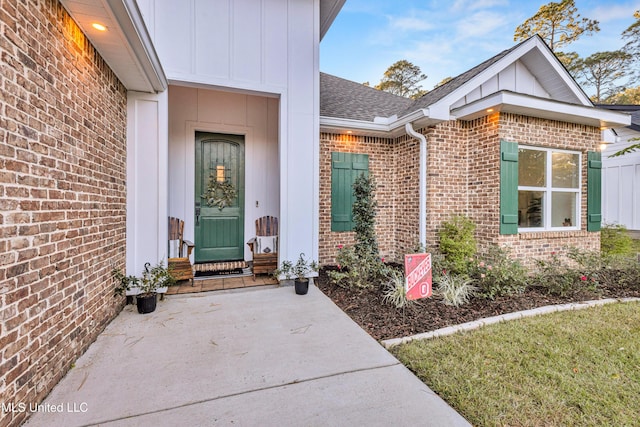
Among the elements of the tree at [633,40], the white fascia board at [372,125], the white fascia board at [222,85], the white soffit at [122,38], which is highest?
the tree at [633,40]

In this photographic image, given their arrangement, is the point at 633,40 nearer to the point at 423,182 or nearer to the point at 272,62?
the point at 423,182

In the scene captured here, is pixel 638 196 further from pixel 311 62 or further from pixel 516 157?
pixel 311 62

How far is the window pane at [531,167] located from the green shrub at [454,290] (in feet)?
7.75

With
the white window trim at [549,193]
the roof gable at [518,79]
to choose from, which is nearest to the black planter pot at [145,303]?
the roof gable at [518,79]

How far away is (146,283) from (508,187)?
18.1 feet

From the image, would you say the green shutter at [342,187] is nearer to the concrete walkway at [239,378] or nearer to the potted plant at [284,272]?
the potted plant at [284,272]

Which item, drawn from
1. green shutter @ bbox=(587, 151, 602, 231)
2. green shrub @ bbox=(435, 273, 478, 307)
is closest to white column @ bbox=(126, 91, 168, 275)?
green shrub @ bbox=(435, 273, 478, 307)

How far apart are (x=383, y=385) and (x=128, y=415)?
1.63 m

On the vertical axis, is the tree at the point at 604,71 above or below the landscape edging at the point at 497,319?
above

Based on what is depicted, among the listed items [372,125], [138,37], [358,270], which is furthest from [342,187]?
[138,37]

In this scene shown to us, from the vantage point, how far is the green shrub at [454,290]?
11.4ft

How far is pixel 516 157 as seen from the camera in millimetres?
4641

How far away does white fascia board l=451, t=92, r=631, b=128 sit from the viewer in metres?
4.29

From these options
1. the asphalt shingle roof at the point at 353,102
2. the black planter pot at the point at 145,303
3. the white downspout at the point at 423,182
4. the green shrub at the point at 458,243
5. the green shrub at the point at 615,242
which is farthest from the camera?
the green shrub at the point at 615,242
